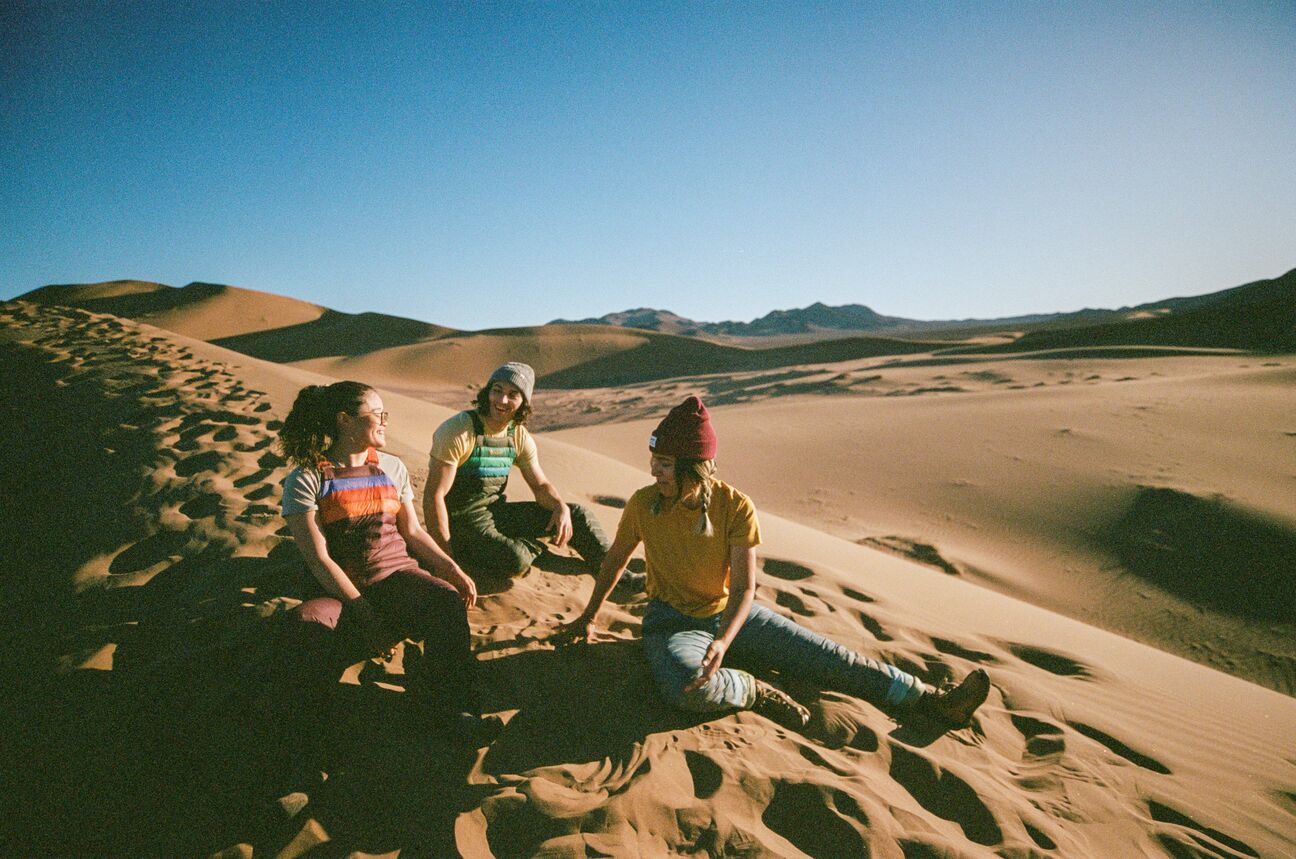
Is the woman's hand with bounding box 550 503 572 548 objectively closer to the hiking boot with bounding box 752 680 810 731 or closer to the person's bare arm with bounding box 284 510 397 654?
the person's bare arm with bounding box 284 510 397 654

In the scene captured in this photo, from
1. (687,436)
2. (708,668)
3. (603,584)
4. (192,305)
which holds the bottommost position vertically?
(708,668)

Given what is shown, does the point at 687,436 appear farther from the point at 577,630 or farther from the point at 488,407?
the point at 488,407

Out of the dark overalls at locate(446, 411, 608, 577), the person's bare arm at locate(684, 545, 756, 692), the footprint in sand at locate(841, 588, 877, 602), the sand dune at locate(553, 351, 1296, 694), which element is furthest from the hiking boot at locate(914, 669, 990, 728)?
the sand dune at locate(553, 351, 1296, 694)

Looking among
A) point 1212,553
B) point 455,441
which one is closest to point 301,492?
point 455,441

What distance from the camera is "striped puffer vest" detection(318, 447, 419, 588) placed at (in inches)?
94.0

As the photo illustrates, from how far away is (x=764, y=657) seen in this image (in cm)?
261

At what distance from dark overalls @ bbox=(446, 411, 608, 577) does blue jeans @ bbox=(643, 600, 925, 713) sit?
3.54 feet

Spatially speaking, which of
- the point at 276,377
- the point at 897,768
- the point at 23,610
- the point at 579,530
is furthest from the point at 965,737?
the point at 276,377

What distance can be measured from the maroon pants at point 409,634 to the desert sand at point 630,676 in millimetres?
144

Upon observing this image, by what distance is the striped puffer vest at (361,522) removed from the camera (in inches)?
94.0

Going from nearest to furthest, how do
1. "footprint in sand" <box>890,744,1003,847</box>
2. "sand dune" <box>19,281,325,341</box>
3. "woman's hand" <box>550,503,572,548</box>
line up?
"footprint in sand" <box>890,744,1003,847</box> < "woman's hand" <box>550,503,572,548</box> < "sand dune" <box>19,281,325,341</box>

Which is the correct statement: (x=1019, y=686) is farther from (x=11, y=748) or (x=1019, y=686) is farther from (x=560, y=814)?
(x=11, y=748)

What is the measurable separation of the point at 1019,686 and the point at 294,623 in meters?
3.18

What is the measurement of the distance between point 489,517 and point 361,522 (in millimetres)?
1098
